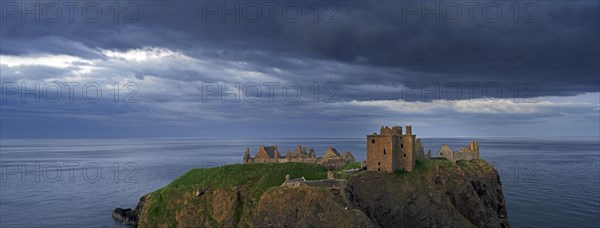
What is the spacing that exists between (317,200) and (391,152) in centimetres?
1821

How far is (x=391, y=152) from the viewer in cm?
7256

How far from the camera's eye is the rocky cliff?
61.3 meters

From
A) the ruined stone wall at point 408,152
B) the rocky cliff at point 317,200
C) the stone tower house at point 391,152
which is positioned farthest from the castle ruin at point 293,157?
the ruined stone wall at point 408,152

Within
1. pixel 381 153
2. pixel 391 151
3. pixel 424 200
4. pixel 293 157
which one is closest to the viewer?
pixel 424 200

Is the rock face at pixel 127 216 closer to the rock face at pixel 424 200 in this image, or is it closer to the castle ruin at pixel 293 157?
the castle ruin at pixel 293 157

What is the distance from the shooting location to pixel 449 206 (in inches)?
2739

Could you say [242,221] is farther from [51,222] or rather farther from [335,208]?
[51,222]

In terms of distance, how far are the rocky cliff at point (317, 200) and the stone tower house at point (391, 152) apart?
6.14 ft

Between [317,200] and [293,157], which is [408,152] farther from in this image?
[293,157]

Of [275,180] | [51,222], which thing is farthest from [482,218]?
[51,222]

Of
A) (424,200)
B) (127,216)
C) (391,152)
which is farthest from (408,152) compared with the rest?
(127,216)

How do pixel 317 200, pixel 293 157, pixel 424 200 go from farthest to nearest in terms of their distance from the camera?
pixel 293 157
pixel 424 200
pixel 317 200

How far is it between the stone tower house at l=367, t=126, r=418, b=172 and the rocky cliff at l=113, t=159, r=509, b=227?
73.7 inches

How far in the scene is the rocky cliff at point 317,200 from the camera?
6134 cm
